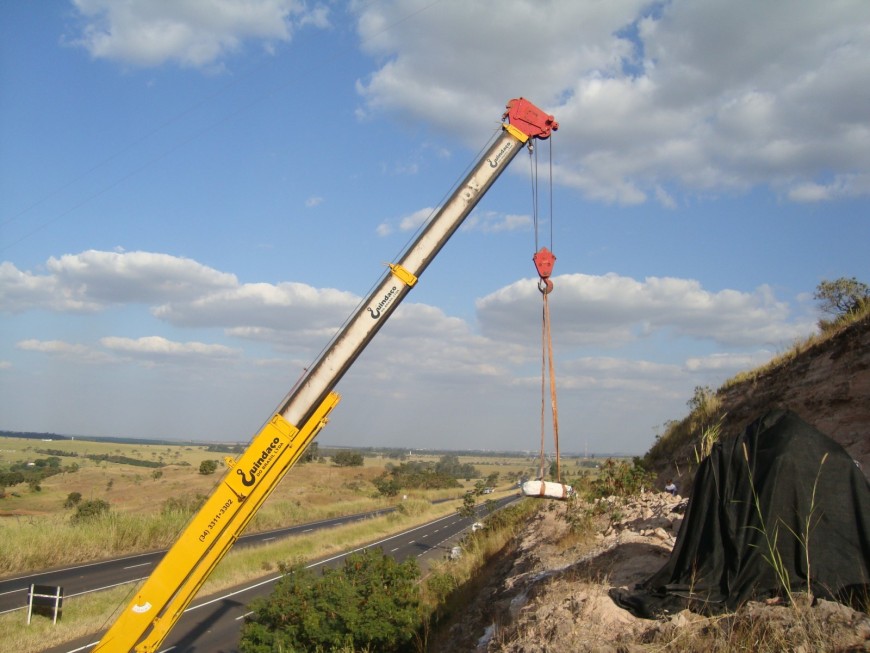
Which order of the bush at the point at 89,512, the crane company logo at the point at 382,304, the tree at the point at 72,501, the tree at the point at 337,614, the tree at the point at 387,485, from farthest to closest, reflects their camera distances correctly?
the tree at the point at 387,485, the tree at the point at 72,501, the bush at the point at 89,512, the tree at the point at 337,614, the crane company logo at the point at 382,304

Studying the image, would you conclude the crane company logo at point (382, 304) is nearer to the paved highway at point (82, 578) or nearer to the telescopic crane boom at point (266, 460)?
the telescopic crane boom at point (266, 460)

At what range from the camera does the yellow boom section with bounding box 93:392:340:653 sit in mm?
8992

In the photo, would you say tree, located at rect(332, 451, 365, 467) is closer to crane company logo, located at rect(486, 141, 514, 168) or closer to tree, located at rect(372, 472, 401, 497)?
tree, located at rect(372, 472, 401, 497)

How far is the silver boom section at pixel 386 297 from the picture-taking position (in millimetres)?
9602

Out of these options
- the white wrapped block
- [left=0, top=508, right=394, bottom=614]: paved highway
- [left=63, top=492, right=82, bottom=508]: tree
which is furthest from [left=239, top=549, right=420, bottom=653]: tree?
[left=63, top=492, right=82, bottom=508]: tree

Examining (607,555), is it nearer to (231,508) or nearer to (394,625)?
(394,625)

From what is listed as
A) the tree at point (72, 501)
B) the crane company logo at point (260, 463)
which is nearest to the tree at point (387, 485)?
the tree at point (72, 501)

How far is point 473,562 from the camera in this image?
17672 mm

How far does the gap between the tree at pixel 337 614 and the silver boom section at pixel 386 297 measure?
3.33 metres

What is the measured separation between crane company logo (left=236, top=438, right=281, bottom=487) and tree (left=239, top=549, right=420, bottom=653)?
8.71 feet

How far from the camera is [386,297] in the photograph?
9.89 m

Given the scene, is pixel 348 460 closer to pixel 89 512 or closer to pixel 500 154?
pixel 89 512

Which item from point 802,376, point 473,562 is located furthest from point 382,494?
point 802,376

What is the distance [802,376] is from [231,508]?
12.2 meters
